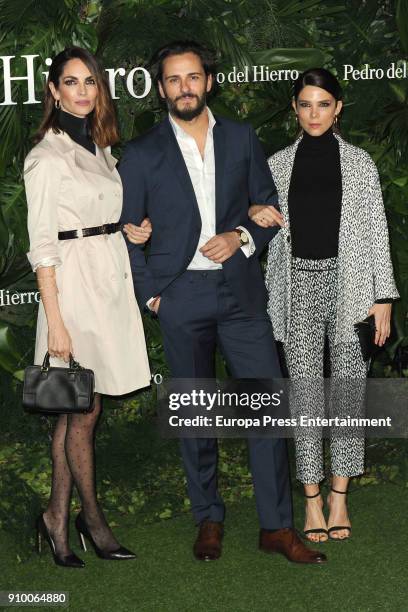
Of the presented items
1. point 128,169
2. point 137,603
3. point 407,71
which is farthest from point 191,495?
point 407,71

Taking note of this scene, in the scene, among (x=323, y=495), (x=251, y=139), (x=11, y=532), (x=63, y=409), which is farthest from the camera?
(x=323, y=495)

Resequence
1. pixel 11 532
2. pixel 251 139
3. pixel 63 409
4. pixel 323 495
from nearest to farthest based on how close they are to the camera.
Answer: pixel 63 409 → pixel 251 139 → pixel 11 532 → pixel 323 495

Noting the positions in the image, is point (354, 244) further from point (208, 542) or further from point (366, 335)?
point (208, 542)

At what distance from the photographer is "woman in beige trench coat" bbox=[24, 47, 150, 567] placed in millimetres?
4504

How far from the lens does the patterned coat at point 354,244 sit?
483cm

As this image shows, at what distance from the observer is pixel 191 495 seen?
16.8ft

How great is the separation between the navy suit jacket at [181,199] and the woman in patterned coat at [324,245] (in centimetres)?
10

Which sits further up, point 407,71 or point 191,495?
point 407,71

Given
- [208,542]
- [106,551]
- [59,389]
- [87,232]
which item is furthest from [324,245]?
[106,551]

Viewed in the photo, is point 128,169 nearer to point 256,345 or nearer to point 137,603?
point 256,345

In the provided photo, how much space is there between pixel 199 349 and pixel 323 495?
1.37 meters

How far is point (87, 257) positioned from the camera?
460cm

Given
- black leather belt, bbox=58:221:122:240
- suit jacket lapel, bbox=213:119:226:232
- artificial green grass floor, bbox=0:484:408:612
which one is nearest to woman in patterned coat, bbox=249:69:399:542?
suit jacket lapel, bbox=213:119:226:232

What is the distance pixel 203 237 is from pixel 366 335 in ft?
2.78
